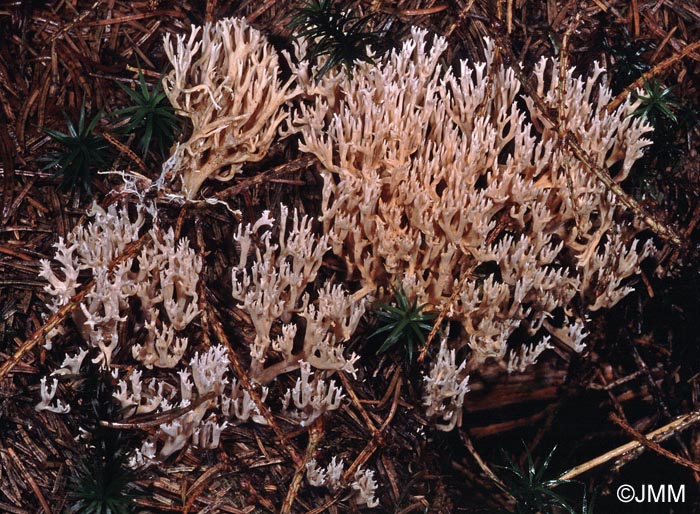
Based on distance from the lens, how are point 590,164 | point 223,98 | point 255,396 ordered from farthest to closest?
point 223,98 < point 590,164 < point 255,396

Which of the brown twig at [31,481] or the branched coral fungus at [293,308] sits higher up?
the branched coral fungus at [293,308]

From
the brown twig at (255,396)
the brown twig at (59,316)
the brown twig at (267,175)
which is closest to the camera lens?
the brown twig at (59,316)

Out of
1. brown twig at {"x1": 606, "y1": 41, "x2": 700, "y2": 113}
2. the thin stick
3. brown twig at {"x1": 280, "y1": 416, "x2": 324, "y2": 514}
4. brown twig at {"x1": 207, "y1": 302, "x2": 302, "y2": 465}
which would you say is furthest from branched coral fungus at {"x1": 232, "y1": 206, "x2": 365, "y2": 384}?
brown twig at {"x1": 606, "y1": 41, "x2": 700, "y2": 113}

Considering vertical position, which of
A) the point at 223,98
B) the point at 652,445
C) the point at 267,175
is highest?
the point at 223,98

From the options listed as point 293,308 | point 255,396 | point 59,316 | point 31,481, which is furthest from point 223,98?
point 31,481

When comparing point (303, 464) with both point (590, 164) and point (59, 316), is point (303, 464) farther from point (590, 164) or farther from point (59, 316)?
point (590, 164)

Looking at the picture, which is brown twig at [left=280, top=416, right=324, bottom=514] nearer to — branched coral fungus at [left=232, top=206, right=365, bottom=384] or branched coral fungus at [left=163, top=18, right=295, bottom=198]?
branched coral fungus at [left=232, top=206, right=365, bottom=384]

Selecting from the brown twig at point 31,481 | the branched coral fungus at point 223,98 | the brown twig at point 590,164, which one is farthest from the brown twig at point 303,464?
the brown twig at point 590,164

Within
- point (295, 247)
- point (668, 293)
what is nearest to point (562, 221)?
point (668, 293)

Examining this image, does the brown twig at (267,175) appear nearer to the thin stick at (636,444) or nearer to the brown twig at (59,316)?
the brown twig at (59,316)
